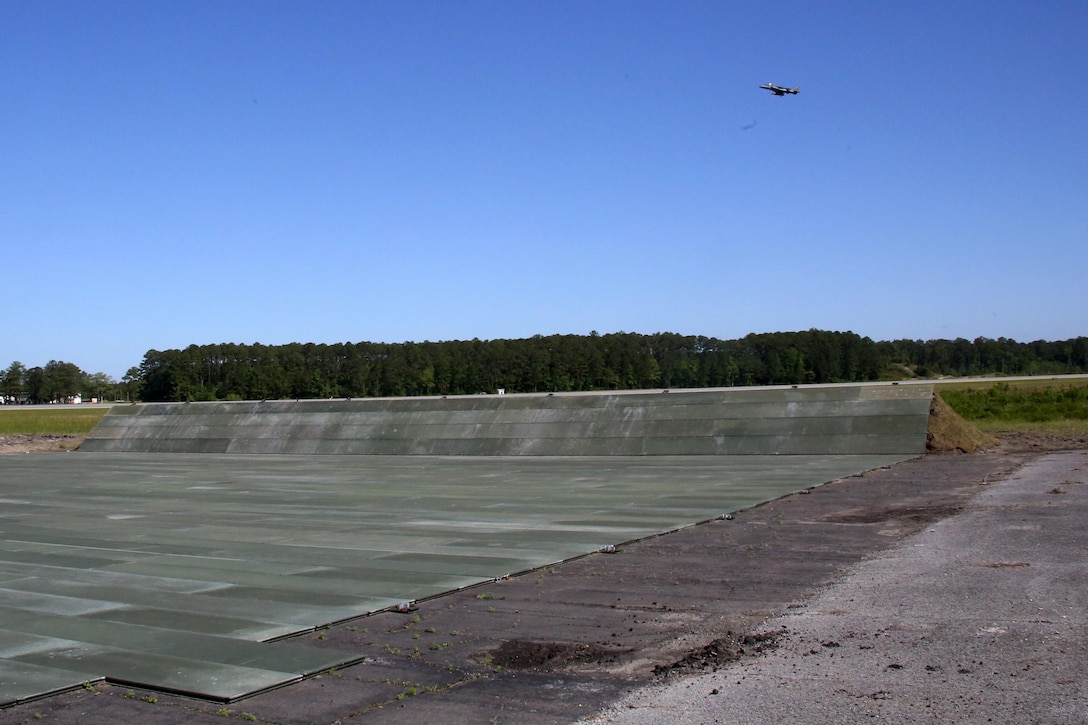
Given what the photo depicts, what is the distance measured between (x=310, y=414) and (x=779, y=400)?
14.5m

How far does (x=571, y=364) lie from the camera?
7644 centimetres

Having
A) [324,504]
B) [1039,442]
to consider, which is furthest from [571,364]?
[324,504]

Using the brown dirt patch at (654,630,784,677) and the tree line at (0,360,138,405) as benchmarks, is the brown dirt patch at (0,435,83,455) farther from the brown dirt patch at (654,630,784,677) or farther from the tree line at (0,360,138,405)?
the tree line at (0,360,138,405)

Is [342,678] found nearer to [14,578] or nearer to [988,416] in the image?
[14,578]

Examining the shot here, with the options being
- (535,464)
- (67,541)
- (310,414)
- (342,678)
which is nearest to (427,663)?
(342,678)

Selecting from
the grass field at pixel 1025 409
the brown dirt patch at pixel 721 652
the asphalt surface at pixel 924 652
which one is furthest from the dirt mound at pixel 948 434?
the brown dirt patch at pixel 721 652

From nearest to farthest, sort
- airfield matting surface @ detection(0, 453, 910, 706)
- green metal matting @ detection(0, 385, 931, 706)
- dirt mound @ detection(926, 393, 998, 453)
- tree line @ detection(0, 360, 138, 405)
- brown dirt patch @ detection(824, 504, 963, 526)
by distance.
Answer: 1. airfield matting surface @ detection(0, 453, 910, 706)
2. green metal matting @ detection(0, 385, 931, 706)
3. brown dirt patch @ detection(824, 504, 963, 526)
4. dirt mound @ detection(926, 393, 998, 453)
5. tree line @ detection(0, 360, 138, 405)

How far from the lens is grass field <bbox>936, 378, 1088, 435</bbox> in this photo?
29.2 metres

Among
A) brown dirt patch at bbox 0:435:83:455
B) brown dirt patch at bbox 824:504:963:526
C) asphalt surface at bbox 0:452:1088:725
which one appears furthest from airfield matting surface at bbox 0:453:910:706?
brown dirt patch at bbox 0:435:83:455

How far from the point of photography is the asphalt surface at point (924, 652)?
452 cm

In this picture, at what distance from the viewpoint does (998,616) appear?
626cm

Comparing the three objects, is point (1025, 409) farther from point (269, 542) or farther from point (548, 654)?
point (548, 654)

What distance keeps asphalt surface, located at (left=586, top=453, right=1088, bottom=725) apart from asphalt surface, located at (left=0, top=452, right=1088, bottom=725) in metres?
0.02

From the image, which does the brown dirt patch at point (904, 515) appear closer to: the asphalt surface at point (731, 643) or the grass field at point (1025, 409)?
the asphalt surface at point (731, 643)
